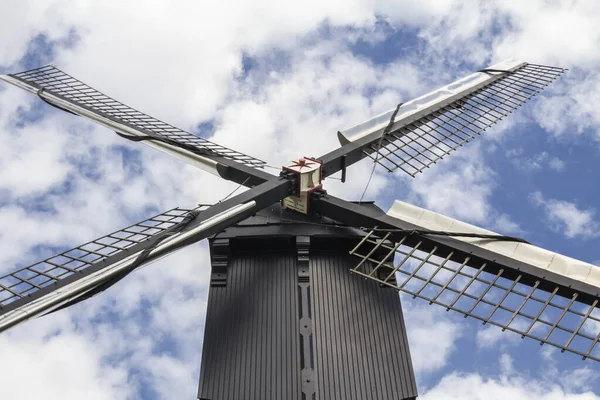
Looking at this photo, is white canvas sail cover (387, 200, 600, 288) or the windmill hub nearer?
white canvas sail cover (387, 200, 600, 288)

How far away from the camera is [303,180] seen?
9.10m

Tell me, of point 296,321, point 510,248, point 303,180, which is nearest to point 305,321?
point 296,321

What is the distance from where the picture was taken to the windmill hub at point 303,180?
9.08 meters

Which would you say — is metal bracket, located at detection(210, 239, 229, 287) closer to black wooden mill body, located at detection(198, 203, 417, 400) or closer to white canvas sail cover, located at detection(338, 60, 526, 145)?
black wooden mill body, located at detection(198, 203, 417, 400)

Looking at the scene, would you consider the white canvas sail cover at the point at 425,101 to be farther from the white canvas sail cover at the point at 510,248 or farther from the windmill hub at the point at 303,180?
the white canvas sail cover at the point at 510,248

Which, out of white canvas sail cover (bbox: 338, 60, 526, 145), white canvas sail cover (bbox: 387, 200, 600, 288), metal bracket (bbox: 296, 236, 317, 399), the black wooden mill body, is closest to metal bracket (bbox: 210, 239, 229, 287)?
the black wooden mill body

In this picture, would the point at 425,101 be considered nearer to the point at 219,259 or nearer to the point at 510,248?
the point at 510,248

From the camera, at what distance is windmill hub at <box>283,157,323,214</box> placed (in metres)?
9.08

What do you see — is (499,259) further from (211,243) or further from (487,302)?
(211,243)

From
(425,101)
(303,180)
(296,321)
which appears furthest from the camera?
(425,101)

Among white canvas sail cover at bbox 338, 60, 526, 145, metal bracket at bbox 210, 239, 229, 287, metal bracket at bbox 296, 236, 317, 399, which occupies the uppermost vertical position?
white canvas sail cover at bbox 338, 60, 526, 145

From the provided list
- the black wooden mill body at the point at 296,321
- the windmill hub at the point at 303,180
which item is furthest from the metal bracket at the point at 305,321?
the windmill hub at the point at 303,180

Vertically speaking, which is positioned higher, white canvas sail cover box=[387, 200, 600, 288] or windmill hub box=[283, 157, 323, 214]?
windmill hub box=[283, 157, 323, 214]

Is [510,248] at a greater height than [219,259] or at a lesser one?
lesser
